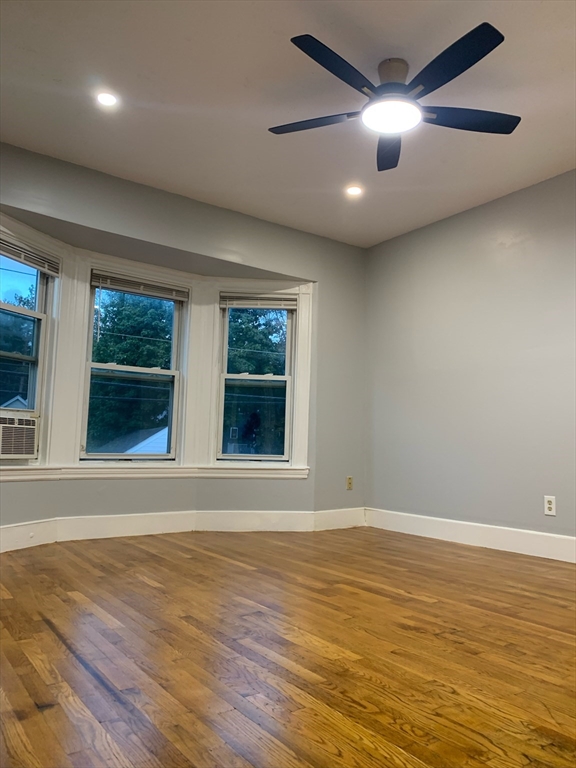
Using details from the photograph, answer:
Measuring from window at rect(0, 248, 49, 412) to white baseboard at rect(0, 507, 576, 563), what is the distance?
87cm

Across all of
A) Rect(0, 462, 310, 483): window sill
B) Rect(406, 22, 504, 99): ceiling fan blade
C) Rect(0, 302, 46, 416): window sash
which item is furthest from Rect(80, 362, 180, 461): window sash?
Rect(406, 22, 504, 99): ceiling fan blade

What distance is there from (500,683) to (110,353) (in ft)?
11.9

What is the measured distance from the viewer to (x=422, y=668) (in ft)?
5.88

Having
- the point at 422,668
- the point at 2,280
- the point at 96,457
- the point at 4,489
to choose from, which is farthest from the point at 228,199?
the point at 422,668

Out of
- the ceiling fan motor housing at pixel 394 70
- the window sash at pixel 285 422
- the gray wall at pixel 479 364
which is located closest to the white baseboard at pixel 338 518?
the gray wall at pixel 479 364

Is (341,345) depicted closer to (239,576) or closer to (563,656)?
(239,576)

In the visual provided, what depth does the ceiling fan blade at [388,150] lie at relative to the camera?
9.59 feet

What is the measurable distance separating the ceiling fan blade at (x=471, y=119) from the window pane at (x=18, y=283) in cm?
277

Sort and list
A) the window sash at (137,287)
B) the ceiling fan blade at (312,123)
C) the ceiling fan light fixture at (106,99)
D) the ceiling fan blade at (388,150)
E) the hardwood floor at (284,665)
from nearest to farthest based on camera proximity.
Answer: the hardwood floor at (284,665)
the ceiling fan blade at (312,123)
the ceiling fan blade at (388,150)
the ceiling fan light fixture at (106,99)
the window sash at (137,287)

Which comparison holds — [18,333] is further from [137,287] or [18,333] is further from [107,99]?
[107,99]

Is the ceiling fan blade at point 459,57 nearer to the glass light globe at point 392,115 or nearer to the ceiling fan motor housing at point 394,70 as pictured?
the glass light globe at point 392,115

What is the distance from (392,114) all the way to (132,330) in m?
2.73

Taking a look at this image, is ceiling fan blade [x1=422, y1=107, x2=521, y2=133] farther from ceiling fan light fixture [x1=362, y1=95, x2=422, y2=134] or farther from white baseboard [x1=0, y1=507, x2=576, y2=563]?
white baseboard [x1=0, y1=507, x2=576, y2=563]

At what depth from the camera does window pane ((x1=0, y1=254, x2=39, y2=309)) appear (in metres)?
3.74
